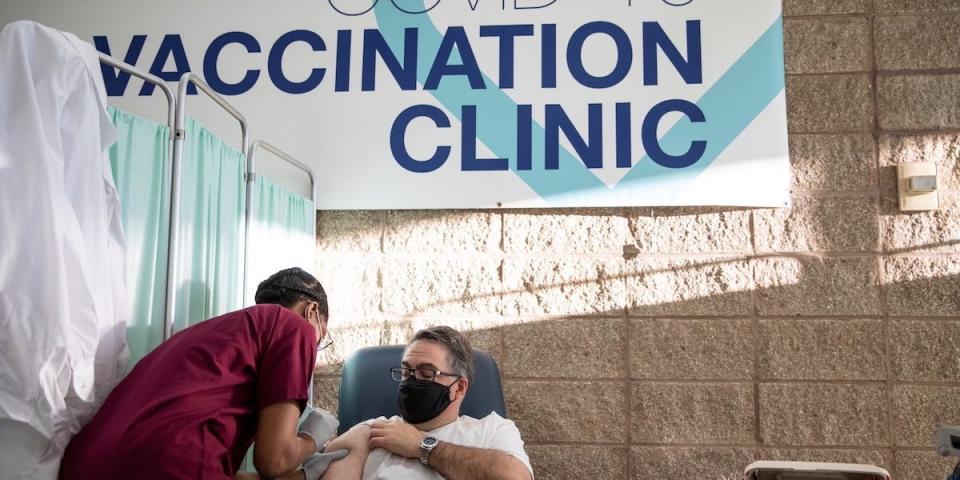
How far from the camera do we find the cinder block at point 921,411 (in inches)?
107

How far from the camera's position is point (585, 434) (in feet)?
9.18

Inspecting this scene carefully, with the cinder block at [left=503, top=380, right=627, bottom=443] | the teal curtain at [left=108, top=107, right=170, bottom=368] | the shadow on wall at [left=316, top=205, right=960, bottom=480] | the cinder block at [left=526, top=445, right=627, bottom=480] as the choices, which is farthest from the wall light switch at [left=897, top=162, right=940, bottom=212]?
the teal curtain at [left=108, top=107, right=170, bottom=368]

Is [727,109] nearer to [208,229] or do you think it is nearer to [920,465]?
[920,465]

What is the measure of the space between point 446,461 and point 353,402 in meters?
0.61

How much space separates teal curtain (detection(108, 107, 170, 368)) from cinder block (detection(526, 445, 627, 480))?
4.82 ft

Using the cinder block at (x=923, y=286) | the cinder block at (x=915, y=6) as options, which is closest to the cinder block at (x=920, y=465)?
the cinder block at (x=923, y=286)

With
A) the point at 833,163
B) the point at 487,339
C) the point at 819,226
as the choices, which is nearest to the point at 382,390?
the point at 487,339

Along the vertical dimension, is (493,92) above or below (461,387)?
above

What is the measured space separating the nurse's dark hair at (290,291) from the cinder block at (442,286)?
0.97 meters

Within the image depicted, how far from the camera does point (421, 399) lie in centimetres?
200

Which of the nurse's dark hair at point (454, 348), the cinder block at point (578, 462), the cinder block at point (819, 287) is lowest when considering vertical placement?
the cinder block at point (578, 462)

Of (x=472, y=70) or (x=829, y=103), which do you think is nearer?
(x=829, y=103)

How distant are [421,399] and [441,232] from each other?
3.48 ft

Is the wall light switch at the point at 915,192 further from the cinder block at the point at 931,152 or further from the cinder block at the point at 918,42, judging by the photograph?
the cinder block at the point at 918,42
